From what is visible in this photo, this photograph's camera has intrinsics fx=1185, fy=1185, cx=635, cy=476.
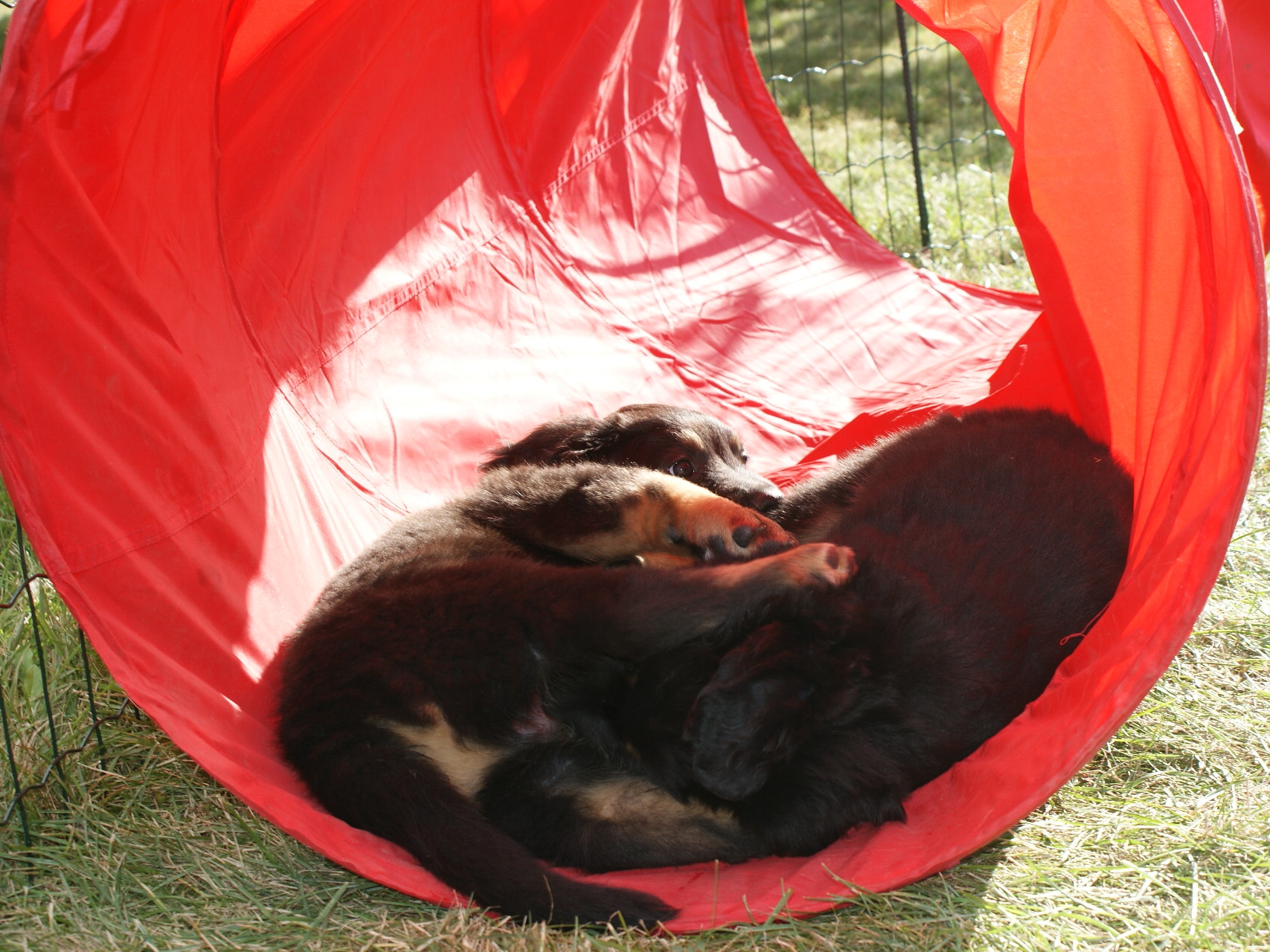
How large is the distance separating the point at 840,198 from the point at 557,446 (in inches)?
199

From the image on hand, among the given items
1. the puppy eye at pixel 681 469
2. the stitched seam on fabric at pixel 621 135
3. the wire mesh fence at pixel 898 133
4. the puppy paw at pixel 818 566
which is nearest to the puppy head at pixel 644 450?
the puppy eye at pixel 681 469

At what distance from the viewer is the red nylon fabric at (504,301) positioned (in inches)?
97.5

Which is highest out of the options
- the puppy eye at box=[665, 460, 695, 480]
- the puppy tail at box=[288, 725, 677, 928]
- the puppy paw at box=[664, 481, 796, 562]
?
the puppy paw at box=[664, 481, 796, 562]

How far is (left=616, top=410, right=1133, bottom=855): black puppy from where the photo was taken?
2.48 metres

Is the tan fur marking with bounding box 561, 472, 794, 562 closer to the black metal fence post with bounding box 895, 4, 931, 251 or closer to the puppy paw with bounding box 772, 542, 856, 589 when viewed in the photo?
the puppy paw with bounding box 772, 542, 856, 589

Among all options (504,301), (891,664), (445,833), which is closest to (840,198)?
(504,301)

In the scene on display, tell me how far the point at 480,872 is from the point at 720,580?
0.76 m

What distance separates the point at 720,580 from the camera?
248 cm

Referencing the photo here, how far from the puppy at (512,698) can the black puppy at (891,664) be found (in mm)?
94

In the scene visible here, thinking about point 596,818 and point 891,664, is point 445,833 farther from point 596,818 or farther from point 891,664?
point 891,664

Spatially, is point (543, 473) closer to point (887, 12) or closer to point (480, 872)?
point (480, 872)

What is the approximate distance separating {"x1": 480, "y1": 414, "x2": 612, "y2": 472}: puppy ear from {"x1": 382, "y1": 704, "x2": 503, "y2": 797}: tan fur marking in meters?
1.23

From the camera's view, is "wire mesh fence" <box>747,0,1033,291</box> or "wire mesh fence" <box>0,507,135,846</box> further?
"wire mesh fence" <box>747,0,1033,291</box>

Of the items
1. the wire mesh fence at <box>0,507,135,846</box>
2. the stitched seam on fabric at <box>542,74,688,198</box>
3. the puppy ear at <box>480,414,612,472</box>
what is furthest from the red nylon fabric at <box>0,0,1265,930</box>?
the puppy ear at <box>480,414,612,472</box>
